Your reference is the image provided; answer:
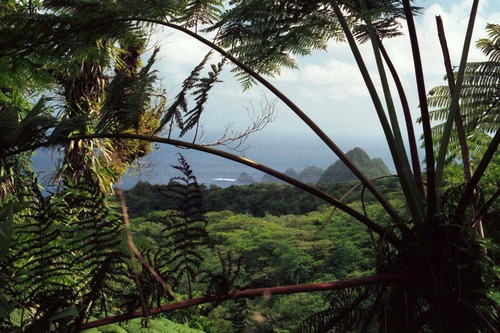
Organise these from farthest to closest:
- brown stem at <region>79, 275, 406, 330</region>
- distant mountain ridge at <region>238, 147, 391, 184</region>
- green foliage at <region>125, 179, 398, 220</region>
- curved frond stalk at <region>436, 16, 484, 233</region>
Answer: distant mountain ridge at <region>238, 147, 391, 184</region> < green foliage at <region>125, 179, 398, 220</region> < curved frond stalk at <region>436, 16, 484, 233</region> < brown stem at <region>79, 275, 406, 330</region>

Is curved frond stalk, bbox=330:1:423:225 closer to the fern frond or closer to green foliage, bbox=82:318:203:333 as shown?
the fern frond

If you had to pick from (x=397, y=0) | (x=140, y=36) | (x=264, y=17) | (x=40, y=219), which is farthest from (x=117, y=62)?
(x=40, y=219)

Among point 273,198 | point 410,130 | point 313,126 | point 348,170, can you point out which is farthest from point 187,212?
point 348,170

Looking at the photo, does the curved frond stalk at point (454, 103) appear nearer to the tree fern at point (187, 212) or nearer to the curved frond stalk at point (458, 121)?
the curved frond stalk at point (458, 121)

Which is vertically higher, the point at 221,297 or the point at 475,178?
the point at 475,178

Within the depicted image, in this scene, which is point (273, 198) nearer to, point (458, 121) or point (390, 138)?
point (458, 121)

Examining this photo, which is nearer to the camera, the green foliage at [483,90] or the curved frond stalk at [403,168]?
the curved frond stalk at [403,168]

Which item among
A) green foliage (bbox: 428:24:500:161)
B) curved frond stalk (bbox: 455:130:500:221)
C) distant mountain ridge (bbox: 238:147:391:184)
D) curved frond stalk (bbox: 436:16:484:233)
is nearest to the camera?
curved frond stalk (bbox: 455:130:500:221)

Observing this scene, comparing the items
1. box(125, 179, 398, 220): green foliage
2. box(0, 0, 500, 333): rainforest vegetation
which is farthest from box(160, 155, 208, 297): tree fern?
box(125, 179, 398, 220): green foliage

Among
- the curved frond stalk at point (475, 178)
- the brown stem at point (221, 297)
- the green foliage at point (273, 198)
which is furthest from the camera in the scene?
the green foliage at point (273, 198)

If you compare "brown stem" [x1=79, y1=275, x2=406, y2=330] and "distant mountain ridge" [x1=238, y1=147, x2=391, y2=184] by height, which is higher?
"distant mountain ridge" [x1=238, y1=147, x2=391, y2=184]

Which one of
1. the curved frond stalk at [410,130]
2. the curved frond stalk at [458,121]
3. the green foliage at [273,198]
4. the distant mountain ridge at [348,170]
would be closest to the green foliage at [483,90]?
the curved frond stalk at [458,121]

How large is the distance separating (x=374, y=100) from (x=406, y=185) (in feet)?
0.67

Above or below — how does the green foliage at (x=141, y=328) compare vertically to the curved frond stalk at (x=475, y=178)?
below
